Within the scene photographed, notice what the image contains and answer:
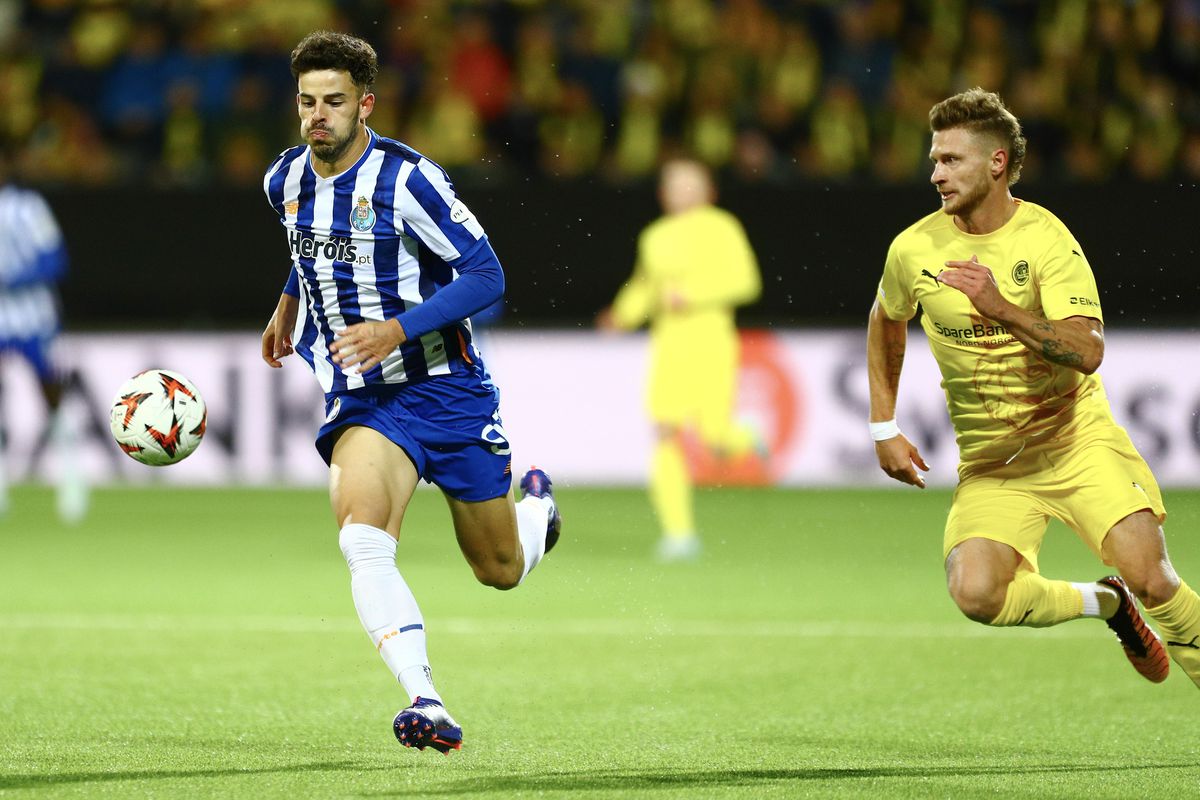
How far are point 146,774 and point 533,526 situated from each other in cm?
163

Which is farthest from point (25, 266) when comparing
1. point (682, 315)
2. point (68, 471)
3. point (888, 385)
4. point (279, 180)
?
point (888, 385)

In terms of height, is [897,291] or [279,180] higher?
[279,180]

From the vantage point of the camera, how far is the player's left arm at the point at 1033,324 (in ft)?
16.2

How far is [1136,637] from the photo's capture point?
582cm

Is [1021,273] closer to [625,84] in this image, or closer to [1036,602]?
[1036,602]

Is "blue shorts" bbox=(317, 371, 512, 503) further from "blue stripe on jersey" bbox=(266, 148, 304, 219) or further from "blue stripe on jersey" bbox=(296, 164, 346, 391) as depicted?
"blue stripe on jersey" bbox=(266, 148, 304, 219)

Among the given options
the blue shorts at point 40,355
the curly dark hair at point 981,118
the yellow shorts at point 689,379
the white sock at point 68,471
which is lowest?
the white sock at point 68,471

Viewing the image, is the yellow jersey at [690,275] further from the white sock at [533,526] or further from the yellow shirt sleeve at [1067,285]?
the yellow shirt sleeve at [1067,285]

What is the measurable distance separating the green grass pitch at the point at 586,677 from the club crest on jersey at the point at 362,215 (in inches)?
60.3

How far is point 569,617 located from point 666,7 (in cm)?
748

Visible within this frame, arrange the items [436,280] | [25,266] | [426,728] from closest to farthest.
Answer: [426,728]
[436,280]
[25,266]

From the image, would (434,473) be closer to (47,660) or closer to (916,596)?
(47,660)

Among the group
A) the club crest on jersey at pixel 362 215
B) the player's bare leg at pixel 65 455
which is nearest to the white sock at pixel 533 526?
the club crest on jersey at pixel 362 215

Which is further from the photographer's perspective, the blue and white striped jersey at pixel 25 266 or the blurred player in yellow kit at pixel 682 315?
the blue and white striped jersey at pixel 25 266
